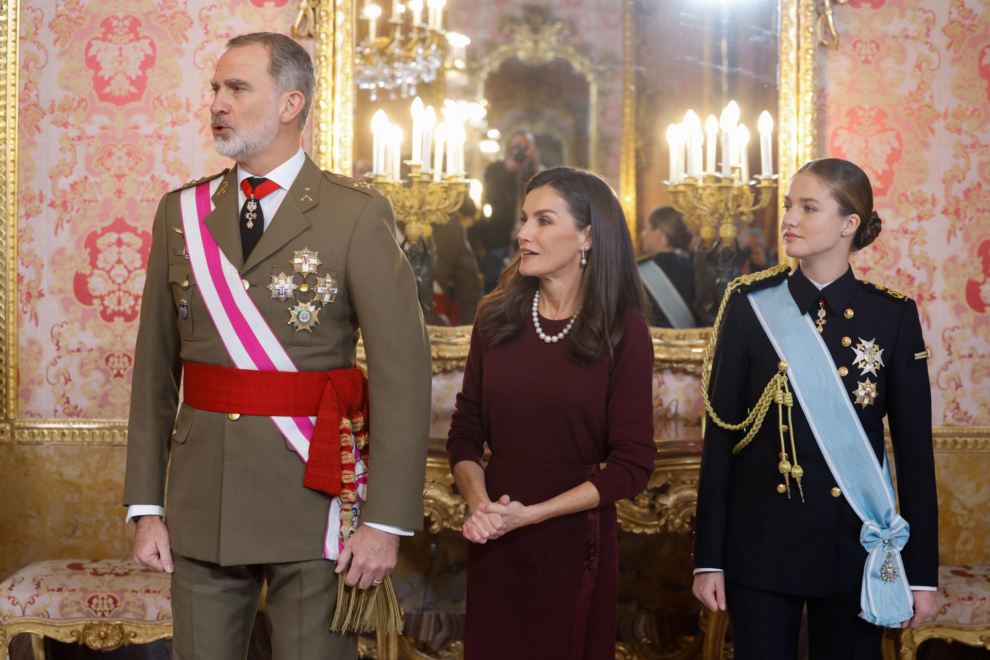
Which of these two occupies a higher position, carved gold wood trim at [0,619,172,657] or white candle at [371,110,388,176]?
white candle at [371,110,388,176]

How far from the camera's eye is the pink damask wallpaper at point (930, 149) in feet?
9.48

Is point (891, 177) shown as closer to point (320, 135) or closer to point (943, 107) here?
point (943, 107)

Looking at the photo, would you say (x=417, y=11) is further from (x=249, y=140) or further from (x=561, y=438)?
(x=561, y=438)

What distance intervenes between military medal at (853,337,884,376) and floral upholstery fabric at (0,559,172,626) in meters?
1.94

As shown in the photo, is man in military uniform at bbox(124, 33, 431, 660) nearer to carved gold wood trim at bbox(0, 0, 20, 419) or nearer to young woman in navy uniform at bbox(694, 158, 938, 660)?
young woman in navy uniform at bbox(694, 158, 938, 660)

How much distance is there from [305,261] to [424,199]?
1484 millimetres

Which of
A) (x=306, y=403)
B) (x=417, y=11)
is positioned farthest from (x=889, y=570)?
(x=417, y=11)

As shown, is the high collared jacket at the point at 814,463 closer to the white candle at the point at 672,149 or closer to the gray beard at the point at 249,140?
the gray beard at the point at 249,140

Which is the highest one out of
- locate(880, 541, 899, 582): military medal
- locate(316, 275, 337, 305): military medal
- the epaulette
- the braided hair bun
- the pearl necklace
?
the epaulette

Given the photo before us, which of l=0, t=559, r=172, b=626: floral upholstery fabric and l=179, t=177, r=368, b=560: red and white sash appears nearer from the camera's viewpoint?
l=179, t=177, r=368, b=560: red and white sash

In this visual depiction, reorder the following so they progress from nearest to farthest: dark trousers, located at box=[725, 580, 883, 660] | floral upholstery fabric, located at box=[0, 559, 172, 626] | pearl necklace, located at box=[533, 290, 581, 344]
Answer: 1. dark trousers, located at box=[725, 580, 883, 660]
2. pearl necklace, located at box=[533, 290, 581, 344]
3. floral upholstery fabric, located at box=[0, 559, 172, 626]

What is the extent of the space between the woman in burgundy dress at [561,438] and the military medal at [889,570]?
1.42 ft

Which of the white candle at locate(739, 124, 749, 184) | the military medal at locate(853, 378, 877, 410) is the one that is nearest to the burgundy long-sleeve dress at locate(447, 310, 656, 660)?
the military medal at locate(853, 378, 877, 410)

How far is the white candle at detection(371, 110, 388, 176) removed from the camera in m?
2.85
